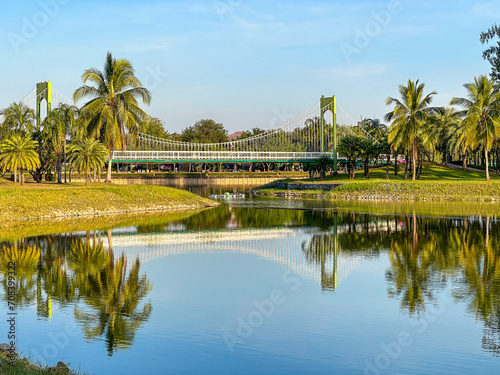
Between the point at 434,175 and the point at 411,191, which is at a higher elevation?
the point at 434,175

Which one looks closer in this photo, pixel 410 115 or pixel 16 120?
pixel 16 120

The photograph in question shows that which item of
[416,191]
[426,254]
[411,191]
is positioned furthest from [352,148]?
[426,254]

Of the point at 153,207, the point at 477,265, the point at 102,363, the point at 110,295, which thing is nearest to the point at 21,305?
the point at 110,295

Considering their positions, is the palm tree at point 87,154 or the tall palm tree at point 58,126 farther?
the tall palm tree at point 58,126

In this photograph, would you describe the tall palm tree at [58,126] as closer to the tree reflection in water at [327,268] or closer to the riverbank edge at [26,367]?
the tree reflection in water at [327,268]

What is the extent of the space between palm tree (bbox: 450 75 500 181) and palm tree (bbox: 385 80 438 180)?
374 cm

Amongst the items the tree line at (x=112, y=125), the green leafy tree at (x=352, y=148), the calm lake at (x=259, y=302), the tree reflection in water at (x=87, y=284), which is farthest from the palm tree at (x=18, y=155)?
the green leafy tree at (x=352, y=148)

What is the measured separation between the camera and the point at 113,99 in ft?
164

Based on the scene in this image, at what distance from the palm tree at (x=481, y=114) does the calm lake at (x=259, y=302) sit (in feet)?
104

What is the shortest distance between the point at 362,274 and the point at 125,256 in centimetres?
851

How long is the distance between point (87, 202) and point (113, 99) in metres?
13.5

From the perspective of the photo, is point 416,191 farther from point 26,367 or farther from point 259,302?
point 26,367

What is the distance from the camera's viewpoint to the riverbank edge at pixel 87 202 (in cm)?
3488

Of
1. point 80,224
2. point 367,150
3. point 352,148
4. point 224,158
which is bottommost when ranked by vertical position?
point 80,224
